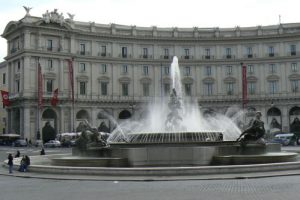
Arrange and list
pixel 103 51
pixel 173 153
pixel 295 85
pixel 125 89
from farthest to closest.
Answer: pixel 295 85 → pixel 125 89 → pixel 103 51 → pixel 173 153

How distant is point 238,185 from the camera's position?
60.8 feet

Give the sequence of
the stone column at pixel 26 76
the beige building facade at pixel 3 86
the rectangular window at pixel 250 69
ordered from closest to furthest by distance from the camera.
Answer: the stone column at pixel 26 76 < the rectangular window at pixel 250 69 < the beige building facade at pixel 3 86

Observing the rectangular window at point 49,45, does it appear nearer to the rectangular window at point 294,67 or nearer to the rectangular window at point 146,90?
the rectangular window at point 146,90

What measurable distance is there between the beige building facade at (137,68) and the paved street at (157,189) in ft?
199

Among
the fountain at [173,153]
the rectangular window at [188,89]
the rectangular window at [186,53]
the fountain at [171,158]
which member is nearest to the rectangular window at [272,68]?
the rectangular window at [188,89]

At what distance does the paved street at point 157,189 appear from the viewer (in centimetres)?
1604

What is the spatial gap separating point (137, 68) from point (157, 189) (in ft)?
241

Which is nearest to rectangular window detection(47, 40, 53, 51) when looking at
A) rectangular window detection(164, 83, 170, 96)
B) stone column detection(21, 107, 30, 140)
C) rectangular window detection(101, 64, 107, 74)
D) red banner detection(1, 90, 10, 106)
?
rectangular window detection(101, 64, 107, 74)

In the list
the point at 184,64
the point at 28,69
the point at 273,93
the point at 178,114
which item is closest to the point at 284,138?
the point at 273,93

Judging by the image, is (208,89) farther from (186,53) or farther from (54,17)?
(54,17)

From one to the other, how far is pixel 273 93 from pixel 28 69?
45.7m

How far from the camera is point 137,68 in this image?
90.6m

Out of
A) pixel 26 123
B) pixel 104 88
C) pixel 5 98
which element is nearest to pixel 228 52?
pixel 104 88

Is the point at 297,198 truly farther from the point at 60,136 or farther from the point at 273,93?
the point at 273,93
